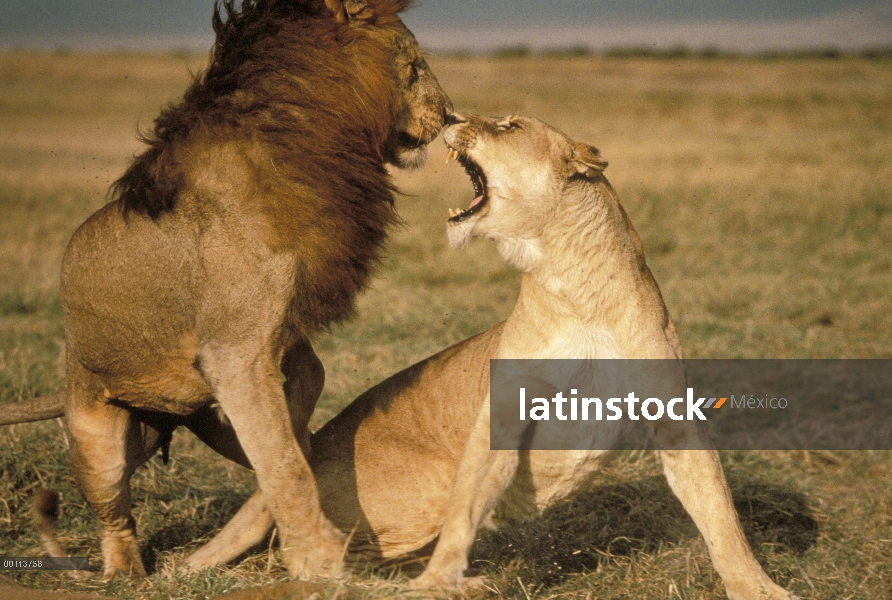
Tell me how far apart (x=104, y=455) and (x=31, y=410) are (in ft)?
1.38

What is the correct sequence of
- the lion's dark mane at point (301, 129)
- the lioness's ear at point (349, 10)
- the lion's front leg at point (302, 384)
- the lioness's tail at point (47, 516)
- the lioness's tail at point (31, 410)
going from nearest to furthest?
1. the lion's dark mane at point (301, 129)
2. the lioness's ear at point (349, 10)
3. the lioness's tail at point (47, 516)
4. the lion's front leg at point (302, 384)
5. the lioness's tail at point (31, 410)

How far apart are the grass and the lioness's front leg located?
0.19 metres

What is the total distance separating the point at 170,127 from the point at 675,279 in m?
6.00

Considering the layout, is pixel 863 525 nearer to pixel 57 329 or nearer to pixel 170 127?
pixel 170 127

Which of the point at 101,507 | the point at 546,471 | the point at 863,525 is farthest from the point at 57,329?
the point at 863,525

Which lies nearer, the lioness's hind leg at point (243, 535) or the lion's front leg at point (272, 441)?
the lion's front leg at point (272, 441)

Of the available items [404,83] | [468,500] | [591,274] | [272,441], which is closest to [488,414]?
[468,500]

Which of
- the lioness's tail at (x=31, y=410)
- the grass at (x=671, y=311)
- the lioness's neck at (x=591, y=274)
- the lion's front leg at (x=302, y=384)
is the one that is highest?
the lioness's neck at (x=591, y=274)

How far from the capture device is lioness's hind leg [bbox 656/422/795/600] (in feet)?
10.7

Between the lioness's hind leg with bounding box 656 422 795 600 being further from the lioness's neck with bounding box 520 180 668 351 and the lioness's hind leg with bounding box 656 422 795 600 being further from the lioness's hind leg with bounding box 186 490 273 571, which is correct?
the lioness's hind leg with bounding box 186 490 273 571

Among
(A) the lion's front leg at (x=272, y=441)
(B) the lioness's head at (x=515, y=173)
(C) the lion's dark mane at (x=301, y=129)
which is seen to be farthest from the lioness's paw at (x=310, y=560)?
(B) the lioness's head at (x=515, y=173)

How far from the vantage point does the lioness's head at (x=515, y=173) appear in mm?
3461

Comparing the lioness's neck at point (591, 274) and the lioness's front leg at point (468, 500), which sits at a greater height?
the lioness's neck at point (591, 274)

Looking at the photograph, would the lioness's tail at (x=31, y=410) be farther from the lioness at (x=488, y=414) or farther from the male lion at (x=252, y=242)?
the lioness at (x=488, y=414)
